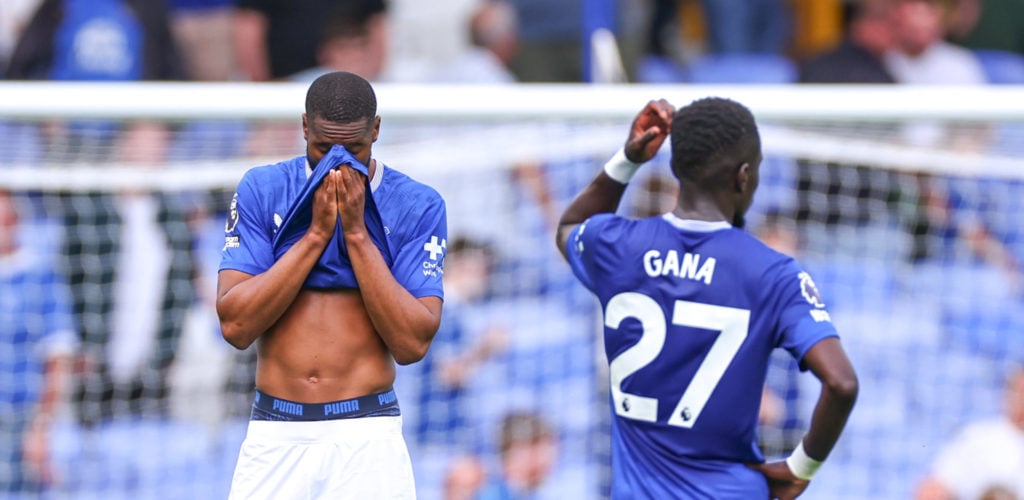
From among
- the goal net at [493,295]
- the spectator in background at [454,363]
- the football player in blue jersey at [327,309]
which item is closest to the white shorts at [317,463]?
the football player in blue jersey at [327,309]

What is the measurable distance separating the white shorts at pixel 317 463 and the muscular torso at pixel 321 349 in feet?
0.30

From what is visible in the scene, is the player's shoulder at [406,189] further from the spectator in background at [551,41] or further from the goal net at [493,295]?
the spectator in background at [551,41]

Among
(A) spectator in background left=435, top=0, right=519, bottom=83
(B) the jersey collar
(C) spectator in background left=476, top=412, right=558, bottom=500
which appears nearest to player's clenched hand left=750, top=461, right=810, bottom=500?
(B) the jersey collar

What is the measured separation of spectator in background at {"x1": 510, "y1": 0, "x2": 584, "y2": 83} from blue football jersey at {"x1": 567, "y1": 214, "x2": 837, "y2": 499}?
549cm

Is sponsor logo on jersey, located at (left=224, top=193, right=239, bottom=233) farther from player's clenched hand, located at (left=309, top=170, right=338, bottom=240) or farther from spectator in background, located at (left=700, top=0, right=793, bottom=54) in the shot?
spectator in background, located at (left=700, top=0, right=793, bottom=54)

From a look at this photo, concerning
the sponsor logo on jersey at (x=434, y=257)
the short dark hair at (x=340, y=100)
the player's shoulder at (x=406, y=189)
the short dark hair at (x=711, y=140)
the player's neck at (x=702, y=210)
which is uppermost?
the short dark hair at (x=340, y=100)

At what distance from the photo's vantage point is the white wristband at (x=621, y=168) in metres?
4.58

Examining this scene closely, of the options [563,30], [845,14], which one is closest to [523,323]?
[563,30]

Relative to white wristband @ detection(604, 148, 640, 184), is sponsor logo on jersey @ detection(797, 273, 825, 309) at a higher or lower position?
lower

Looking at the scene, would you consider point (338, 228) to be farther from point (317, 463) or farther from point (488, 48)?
point (488, 48)

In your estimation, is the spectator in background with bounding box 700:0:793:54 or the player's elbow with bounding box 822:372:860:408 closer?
the player's elbow with bounding box 822:372:860:408

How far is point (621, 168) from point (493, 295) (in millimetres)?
2772

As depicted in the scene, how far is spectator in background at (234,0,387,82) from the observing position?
8891mm

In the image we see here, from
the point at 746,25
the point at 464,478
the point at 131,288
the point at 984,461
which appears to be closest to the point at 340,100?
the point at 464,478
